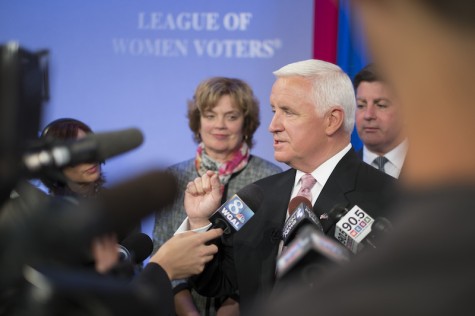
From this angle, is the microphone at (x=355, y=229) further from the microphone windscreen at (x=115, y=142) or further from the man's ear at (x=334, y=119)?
the microphone windscreen at (x=115, y=142)

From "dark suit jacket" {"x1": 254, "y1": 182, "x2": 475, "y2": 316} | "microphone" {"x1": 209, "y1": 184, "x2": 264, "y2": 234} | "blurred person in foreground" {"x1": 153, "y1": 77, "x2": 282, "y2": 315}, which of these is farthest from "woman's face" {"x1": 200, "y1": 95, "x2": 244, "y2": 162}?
"dark suit jacket" {"x1": 254, "y1": 182, "x2": 475, "y2": 316}

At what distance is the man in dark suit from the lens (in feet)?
8.02

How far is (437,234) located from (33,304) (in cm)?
35

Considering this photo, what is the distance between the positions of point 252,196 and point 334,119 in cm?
57

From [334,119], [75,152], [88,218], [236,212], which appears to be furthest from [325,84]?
[88,218]

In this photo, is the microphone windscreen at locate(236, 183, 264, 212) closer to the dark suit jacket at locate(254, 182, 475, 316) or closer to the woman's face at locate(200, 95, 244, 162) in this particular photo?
the woman's face at locate(200, 95, 244, 162)

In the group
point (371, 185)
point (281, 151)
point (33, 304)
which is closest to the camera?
point (33, 304)

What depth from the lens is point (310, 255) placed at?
808mm

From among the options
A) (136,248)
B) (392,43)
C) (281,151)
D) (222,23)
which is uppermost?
(392,43)

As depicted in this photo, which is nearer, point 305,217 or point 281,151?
point 305,217

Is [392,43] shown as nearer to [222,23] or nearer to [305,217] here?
[305,217]

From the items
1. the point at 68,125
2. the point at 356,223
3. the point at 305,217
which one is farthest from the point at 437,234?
the point at 68,125

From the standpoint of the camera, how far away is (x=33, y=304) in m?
0.63

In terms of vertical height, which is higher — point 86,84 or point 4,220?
point 4,220
